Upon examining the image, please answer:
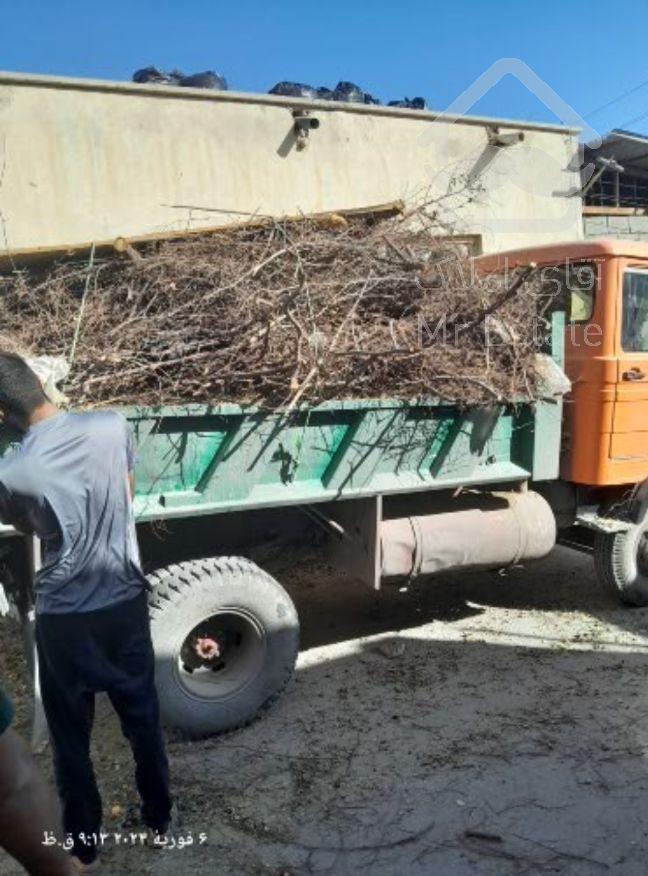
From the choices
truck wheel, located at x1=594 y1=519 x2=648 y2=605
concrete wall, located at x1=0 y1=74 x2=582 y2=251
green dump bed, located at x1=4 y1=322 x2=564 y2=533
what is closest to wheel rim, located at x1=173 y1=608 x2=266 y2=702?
green dump bed, located at x1=4 y1=322 x2=564 y2=533

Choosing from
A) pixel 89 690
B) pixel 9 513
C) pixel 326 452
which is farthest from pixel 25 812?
pixel 326 452

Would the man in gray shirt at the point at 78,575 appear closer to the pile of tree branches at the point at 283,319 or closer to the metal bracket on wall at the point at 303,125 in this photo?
the pile of tree branches at the point at 283,319

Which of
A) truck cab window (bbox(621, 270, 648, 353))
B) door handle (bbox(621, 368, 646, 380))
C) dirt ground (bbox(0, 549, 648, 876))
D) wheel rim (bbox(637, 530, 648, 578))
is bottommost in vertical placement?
dirt ground (bbox(0, 549, 648, 876))

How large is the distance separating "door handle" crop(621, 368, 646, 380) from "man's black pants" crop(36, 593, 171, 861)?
10.1 feet

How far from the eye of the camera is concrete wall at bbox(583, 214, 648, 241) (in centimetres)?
1152

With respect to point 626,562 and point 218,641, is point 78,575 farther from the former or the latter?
point 626,562

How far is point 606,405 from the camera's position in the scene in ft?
13.5

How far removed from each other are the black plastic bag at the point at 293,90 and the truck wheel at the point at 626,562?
7.26 m

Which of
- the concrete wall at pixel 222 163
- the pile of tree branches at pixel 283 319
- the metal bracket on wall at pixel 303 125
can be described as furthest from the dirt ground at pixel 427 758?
the metal bracket on wall at pixel 303 125

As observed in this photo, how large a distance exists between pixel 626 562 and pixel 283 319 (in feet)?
8.72

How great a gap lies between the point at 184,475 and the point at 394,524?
1.19 metres

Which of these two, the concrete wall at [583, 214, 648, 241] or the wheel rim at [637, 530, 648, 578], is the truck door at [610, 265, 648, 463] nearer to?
the wheel rim at [637, 530, 648, 578]

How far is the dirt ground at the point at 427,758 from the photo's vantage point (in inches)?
96.0

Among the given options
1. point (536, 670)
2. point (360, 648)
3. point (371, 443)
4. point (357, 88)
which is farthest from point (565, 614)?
point (357, 88)
